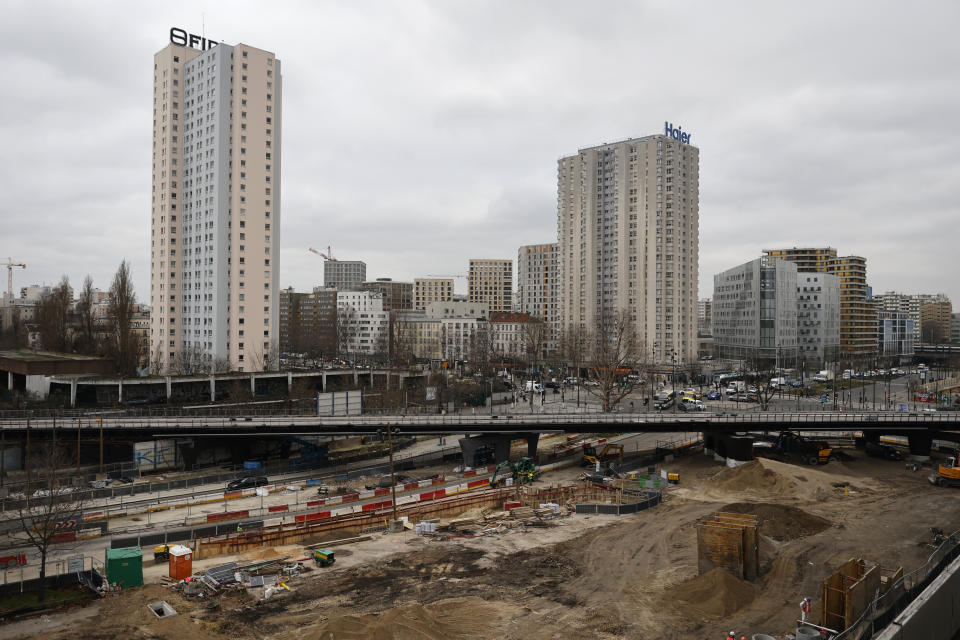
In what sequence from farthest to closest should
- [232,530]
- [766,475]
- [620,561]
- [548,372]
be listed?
[548,372] → [766,475] → [232,530] → [620,561]

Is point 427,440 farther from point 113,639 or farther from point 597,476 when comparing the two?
point 113,639

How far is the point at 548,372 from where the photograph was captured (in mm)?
125250

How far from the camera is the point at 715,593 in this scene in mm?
26844

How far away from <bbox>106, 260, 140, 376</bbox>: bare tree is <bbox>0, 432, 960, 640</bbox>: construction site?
58.4 meters

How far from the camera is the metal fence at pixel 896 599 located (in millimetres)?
19922

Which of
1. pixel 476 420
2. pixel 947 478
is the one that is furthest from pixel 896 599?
pixel 476 420

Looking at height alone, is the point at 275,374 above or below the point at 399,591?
above

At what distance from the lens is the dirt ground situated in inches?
969

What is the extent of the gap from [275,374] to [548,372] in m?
56.3

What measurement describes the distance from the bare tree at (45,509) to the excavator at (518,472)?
29.5 m

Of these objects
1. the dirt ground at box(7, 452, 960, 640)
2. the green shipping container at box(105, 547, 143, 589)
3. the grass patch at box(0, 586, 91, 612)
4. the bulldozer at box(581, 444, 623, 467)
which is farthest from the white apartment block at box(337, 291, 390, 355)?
the grass patch at box(0, 586, 91, 612)

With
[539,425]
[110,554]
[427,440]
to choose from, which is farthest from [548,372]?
[110,554]

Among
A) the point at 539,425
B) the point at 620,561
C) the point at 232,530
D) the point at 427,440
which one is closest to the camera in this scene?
the point at 620,561

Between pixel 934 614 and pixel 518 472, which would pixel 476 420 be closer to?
pixel 518 472
